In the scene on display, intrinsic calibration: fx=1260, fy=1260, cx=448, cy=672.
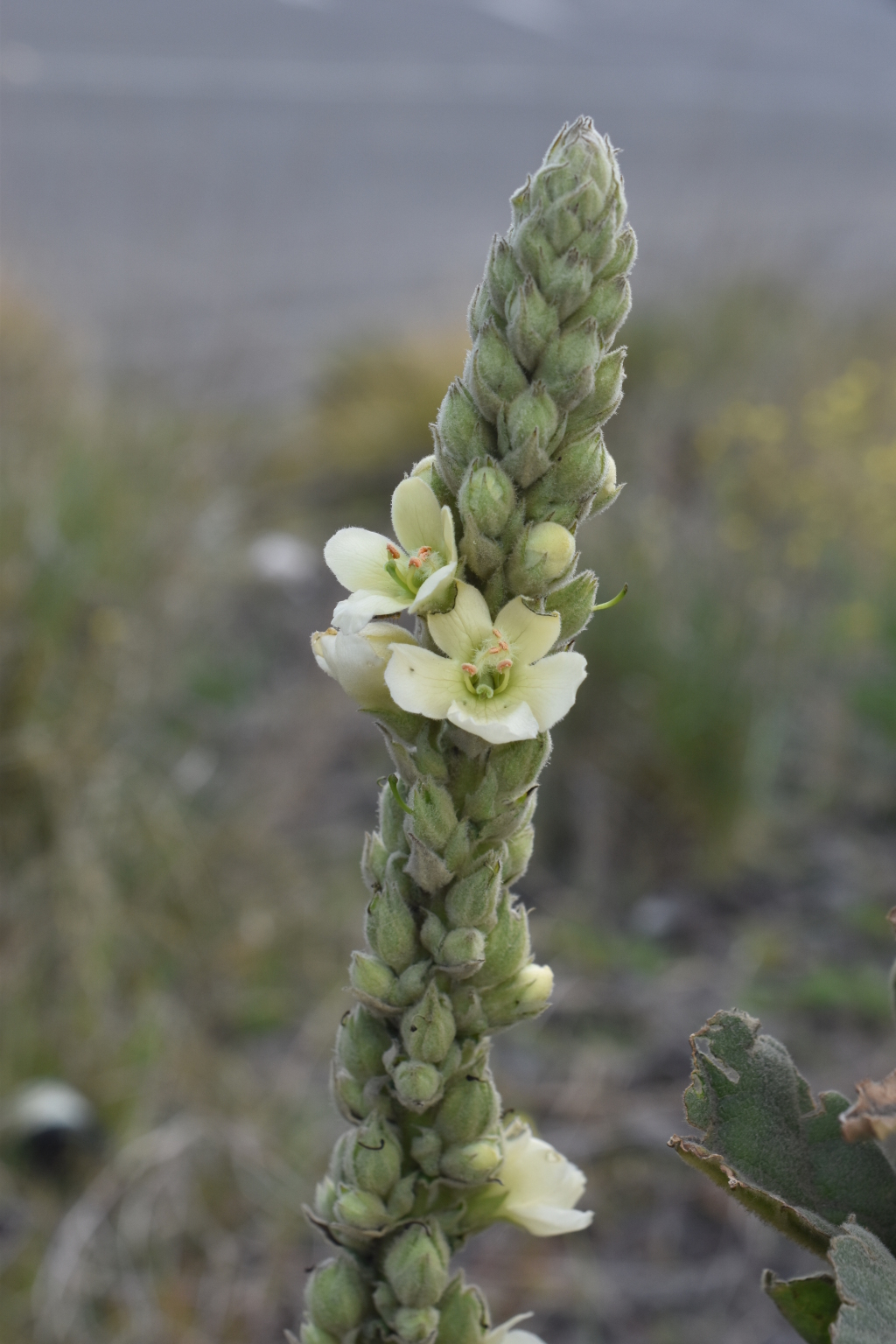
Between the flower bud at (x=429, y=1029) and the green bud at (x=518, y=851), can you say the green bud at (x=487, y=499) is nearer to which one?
the green bud at (x=518, y=851)

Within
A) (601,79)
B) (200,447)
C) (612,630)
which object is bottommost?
(612,630)

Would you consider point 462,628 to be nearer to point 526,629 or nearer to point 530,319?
point 526,629

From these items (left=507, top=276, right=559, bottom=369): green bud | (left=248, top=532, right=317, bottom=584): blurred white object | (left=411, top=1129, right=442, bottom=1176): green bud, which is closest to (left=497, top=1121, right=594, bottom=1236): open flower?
(left=411, top=1129, right=442, bottom=1176): green bud

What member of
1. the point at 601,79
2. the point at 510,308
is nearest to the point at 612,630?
the point at 510,308

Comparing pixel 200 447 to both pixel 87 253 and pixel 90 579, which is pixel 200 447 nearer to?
pixel 90 579

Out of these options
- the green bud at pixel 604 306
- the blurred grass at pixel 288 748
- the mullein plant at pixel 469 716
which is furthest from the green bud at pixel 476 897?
the blurred grass at pixel 288 748
